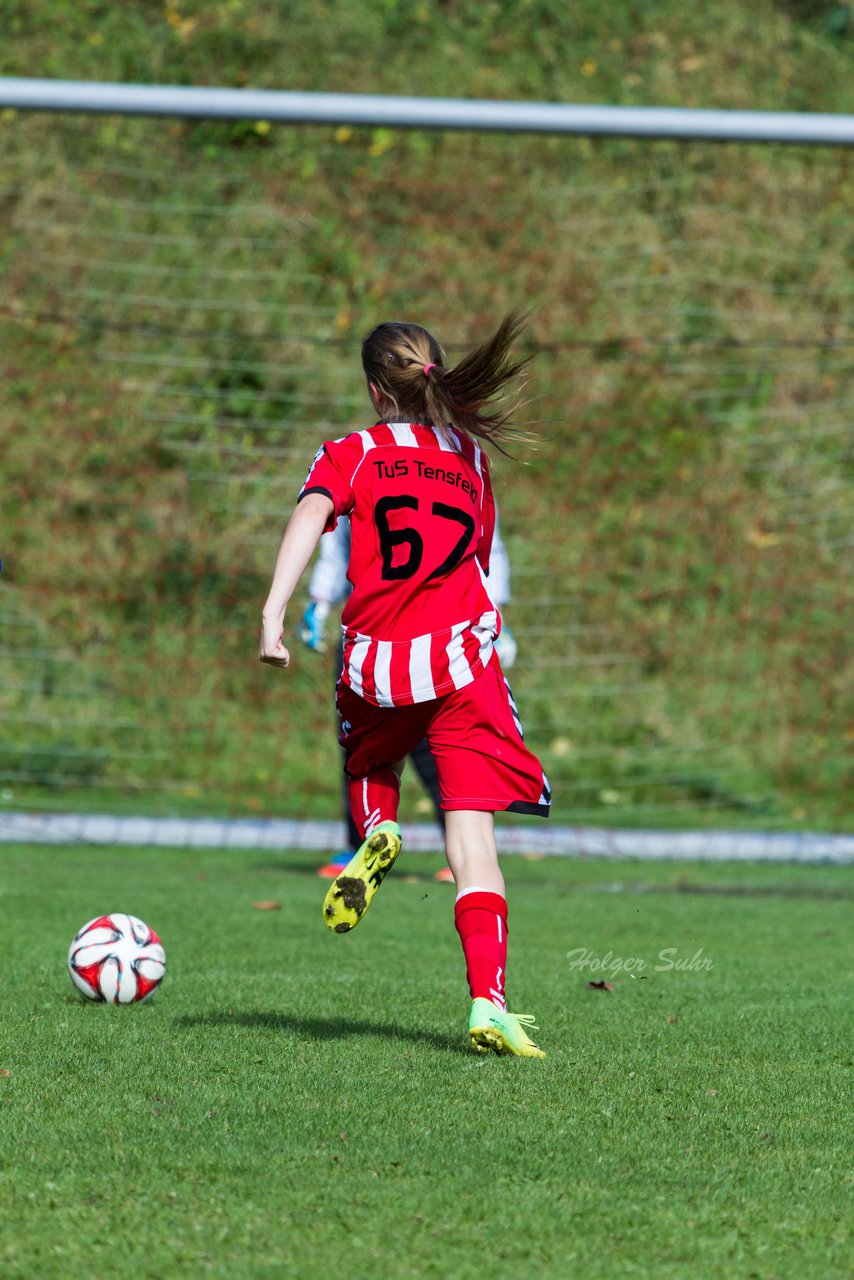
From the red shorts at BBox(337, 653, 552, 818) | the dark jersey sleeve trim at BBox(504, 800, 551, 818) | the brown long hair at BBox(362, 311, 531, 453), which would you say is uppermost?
the brown long hair at BBox(362, 311, 531, 453)

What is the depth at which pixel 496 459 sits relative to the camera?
32.5 feet

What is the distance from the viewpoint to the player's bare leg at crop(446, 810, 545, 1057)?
3338 millimetres

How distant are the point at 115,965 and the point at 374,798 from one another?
2.64 ft

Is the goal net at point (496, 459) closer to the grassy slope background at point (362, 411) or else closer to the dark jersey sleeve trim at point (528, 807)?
the grassy slope background at point (362, 411)

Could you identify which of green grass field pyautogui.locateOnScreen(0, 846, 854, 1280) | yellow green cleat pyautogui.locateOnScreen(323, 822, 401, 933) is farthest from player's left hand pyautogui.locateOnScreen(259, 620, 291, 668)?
green grass field pyautogui.locateOnScreen(0, 846, 854, 1280)

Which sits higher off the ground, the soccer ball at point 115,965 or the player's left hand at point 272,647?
the player's left hand at point 272,647

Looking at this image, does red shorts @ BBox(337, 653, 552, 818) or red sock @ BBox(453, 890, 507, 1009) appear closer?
red sock @ BBox(453, 890, 507, 1009)

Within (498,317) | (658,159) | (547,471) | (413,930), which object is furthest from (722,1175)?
(658,159)

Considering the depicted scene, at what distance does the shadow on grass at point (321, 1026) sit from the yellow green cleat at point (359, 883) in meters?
0.35

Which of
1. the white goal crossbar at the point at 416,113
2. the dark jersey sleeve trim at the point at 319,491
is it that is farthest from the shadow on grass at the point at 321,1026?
the white goal crossbar at the point at 416,113

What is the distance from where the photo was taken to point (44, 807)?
9.17 meters

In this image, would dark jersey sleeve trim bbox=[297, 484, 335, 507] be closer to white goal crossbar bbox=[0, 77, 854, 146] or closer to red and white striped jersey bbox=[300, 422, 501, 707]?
red and white striped jersey bbox=[300, 422, 501, 707]

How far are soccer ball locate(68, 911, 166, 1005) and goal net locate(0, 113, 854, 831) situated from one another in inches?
201

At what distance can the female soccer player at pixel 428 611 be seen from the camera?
3502 mm
